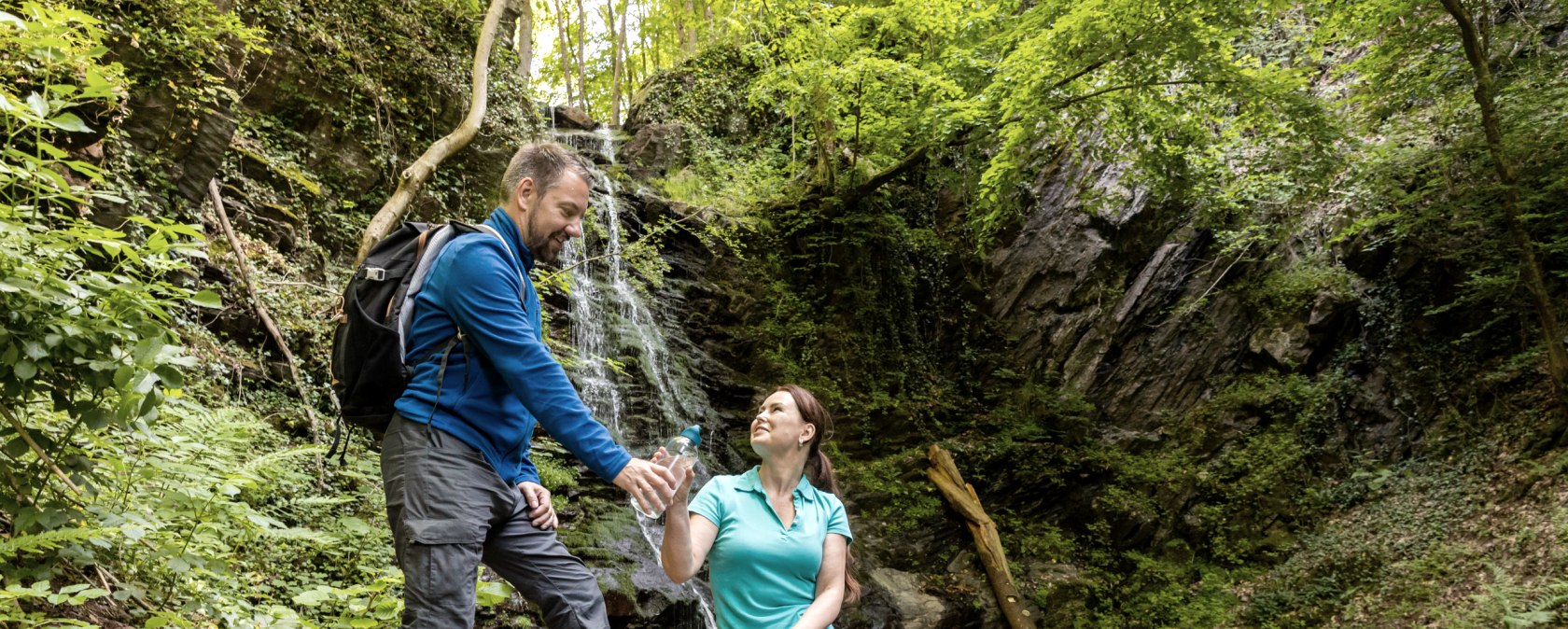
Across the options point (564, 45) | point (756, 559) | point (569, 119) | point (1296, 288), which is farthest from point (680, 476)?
point (564, 45)

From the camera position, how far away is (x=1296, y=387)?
10055 mm

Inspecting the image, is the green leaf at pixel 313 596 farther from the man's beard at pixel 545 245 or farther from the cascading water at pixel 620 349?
the cascading water at pixel 620 349

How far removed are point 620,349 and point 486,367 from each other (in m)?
7.86

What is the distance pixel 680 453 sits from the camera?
2.30m

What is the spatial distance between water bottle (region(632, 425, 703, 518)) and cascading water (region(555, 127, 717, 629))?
6.16m

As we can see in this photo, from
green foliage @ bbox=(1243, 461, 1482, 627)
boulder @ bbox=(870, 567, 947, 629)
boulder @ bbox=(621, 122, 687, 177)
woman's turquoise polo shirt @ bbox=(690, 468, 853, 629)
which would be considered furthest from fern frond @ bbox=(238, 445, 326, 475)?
boulder @ bbox=(621, 122, 687, 177)

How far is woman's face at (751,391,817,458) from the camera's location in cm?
274

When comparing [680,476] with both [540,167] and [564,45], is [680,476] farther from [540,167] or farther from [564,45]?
[564,45]

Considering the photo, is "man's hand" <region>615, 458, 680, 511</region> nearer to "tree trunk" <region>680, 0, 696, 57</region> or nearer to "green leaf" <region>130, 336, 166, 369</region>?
"green leaf" <region>130, 336, 166, 369</region>

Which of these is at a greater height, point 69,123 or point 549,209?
point 69,123

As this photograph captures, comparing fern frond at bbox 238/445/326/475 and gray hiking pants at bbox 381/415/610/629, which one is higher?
gray hiking pants at bbox 381/415/610/629

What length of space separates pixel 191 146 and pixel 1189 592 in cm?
996

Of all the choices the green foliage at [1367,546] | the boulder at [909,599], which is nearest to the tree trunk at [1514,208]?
the green foliage at [1367,546]

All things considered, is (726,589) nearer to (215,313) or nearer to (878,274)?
(215,313)
